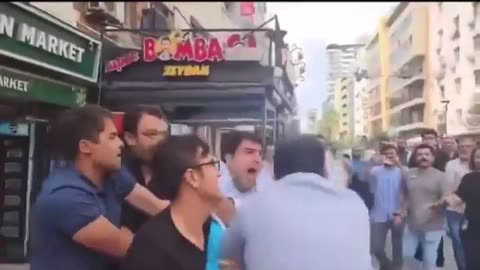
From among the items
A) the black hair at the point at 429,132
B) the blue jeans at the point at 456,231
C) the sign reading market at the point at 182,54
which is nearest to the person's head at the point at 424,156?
the black hair at the point at 429,132

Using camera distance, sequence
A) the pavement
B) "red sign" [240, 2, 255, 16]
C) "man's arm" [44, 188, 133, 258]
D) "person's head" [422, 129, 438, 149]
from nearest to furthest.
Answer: "man's arm" [44, 188, 133, 258], "person's head" [422, 129, 438, 149], the pavement, "red sign" [240, 2, 255, 16]

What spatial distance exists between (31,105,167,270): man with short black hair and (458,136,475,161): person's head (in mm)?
4672

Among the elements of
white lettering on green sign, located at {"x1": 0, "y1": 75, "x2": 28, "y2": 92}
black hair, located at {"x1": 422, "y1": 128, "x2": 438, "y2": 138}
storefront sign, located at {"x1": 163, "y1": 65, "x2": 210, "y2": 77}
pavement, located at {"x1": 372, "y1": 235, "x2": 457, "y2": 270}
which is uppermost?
storefront sign, located at {"x1": 163, "y1": 65, "x2": 210, "y2": 77}

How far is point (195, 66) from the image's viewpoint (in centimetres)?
892

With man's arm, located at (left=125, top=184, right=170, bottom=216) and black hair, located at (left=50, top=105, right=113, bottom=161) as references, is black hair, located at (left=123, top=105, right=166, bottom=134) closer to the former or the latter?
man's arm, located at (left=125, top=184, right=170, bottom=216)

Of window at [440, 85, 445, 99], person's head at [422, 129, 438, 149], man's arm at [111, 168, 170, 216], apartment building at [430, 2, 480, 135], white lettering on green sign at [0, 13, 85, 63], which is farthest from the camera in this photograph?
white lettering on green sign at [0, 13, 85, 63]

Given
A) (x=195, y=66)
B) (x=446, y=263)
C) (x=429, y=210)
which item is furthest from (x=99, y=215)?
(x=195, y=66)

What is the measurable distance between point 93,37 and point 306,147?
6.69m

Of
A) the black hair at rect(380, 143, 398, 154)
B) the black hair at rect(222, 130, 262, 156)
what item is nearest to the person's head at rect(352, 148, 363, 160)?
the black hair at rect(380, 143, 398, 154)

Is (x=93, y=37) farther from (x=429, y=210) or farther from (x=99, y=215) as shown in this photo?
(x=99, y=215)

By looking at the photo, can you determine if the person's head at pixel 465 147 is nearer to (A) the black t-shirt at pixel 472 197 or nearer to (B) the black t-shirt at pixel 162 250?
(A) the black t-shirt at pixel 472 197

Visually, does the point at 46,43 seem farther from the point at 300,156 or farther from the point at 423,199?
the point at 300,156

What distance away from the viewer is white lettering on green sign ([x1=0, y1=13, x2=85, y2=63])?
23.3 feet

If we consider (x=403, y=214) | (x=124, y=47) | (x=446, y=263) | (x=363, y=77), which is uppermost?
(x=124, y=47)
